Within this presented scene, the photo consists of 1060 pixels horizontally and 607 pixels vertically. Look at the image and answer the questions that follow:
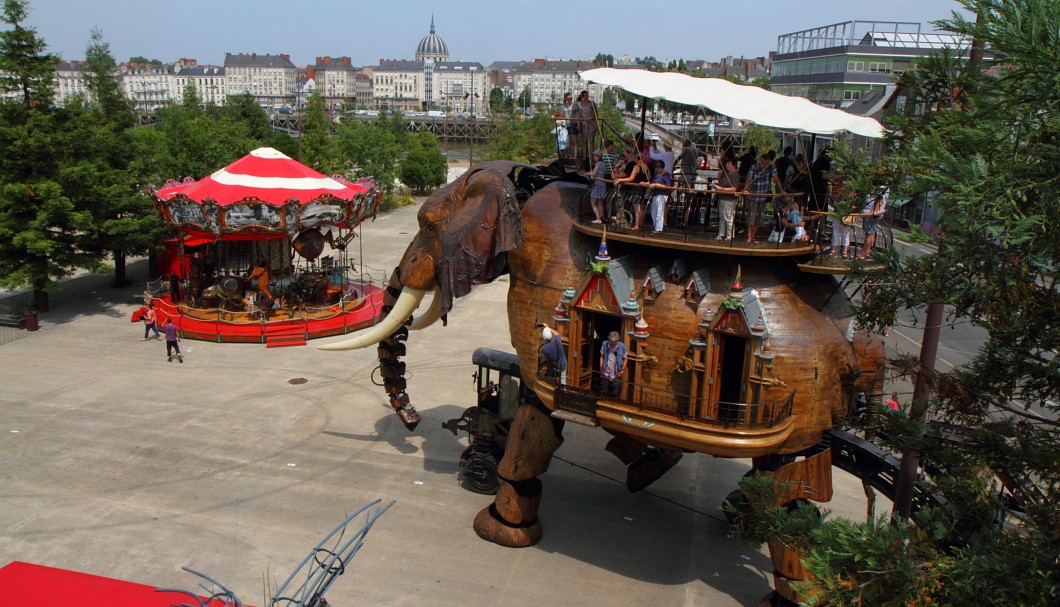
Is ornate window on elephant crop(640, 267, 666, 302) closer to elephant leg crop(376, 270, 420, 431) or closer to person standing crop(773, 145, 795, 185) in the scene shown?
person standing crop(773, 145, 795, 185)

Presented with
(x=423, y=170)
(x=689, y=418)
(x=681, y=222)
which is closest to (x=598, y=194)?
(x=681, y=222)

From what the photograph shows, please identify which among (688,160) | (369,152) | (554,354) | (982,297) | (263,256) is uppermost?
(688,160)

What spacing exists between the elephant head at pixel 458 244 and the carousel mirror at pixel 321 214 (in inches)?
407

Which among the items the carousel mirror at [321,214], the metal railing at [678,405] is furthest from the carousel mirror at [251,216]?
the metal railing at [678,405]

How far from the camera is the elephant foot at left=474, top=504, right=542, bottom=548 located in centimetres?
1218

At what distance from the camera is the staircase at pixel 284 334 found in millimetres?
21766

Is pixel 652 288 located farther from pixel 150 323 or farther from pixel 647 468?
pixel 150 323

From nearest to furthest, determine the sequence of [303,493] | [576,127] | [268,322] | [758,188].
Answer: [758,188]
[576,127]
[303,493]
[268,322]

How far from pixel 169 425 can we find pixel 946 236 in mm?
14584

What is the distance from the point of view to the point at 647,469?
45.3ft

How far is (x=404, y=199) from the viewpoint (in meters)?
49.9

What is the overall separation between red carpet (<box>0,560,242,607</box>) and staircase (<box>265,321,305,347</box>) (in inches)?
509

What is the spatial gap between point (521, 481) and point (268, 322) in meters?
12.9

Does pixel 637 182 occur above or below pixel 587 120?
below
